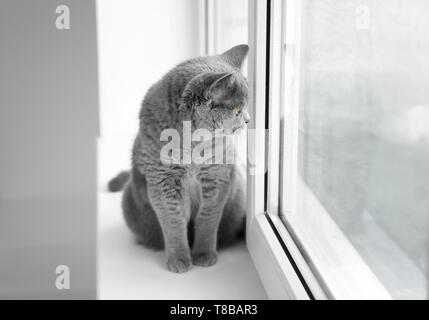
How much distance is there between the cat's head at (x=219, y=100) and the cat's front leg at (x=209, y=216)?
6.1 inches

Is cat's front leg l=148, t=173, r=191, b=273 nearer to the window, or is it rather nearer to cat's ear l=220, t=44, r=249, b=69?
the window

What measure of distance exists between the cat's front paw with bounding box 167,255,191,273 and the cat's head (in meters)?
0.33

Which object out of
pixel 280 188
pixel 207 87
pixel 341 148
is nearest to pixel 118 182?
pixel 280 188

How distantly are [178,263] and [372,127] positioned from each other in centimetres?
60

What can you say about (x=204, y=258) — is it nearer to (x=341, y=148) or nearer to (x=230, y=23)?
(x=341, y=148)

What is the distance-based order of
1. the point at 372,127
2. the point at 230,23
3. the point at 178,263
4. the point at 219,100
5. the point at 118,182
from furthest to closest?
the point at 230,23, the point at 118,182, the point at 178,263, the point at 219,100, the point at 372,127

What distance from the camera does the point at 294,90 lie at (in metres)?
1.19

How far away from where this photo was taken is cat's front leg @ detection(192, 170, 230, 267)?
49.3 inches

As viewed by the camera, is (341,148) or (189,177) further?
(189,177)

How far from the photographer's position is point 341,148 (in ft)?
3.22

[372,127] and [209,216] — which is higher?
[372,127]

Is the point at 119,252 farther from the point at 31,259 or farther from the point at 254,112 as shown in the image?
the point at 254,112

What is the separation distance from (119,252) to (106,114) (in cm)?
105
